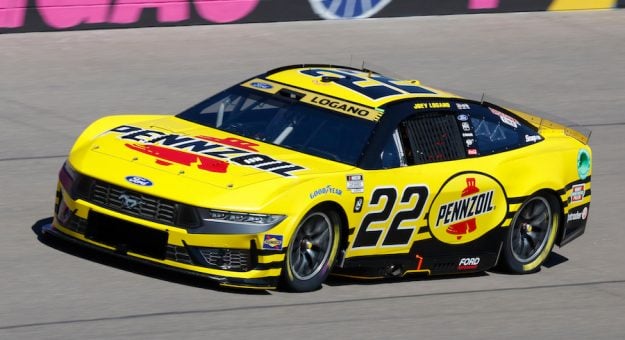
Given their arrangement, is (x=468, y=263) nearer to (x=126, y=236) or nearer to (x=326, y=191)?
(x=326, y=191)

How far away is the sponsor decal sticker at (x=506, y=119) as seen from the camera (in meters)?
9.50

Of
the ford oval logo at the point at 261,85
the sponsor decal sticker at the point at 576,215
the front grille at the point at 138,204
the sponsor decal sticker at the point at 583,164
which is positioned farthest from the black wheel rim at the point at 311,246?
the sponsor decal sticker at the point at 583,164

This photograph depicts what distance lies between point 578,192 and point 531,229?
51cm

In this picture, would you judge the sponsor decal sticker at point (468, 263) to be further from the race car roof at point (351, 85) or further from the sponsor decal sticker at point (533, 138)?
the race car roof at point (351, 85)

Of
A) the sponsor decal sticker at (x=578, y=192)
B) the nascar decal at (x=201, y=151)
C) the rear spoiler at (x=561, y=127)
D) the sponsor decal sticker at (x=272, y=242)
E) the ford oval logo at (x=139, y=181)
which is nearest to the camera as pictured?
the sponsor decal sticker at (x=272, y=242)

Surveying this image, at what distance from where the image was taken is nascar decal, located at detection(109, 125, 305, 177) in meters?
7.99

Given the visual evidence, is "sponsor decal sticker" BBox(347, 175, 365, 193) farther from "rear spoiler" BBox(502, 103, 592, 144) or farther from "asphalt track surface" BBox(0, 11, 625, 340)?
"rear spoiler" BBox(502, 103, 592, 144)

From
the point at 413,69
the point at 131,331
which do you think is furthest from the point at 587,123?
the point at 131,331

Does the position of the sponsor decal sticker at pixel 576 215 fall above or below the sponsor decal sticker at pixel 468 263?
above

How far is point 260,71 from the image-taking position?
1448 cm

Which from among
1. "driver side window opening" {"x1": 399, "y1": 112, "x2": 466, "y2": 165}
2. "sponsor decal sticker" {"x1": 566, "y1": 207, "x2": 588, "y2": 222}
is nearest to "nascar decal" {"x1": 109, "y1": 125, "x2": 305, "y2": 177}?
"driver side window opening" {"x1": 399, "y1": 112, "x2": 466, "y2": 165}

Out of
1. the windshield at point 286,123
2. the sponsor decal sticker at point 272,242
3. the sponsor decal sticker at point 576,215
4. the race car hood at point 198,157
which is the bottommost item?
the sponsor decal sticker at point 576,215

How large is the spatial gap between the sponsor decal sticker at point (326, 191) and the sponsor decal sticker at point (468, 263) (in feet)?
4.41

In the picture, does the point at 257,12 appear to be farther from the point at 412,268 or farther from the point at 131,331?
the point at 131,331
